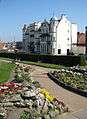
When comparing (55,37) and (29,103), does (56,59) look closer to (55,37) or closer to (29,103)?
(55,37)

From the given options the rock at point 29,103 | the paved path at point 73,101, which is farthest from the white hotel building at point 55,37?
the rock at point 29,103

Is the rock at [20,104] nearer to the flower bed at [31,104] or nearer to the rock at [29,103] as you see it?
the flower bed at [31,104]

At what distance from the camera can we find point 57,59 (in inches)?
1941

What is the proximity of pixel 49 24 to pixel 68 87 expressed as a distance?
6234 centimetres

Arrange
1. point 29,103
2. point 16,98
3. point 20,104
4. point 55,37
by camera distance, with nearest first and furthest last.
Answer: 1. point 20,104
2. point 29,103
3. point 16,98
4. point 55,37

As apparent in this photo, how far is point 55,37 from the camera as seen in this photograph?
81188mm

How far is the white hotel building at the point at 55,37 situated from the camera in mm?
81125

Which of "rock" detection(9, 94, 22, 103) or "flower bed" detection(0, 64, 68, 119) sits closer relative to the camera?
"flower bed" detection(0, 64, 68, 119)

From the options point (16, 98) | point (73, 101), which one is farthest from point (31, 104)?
point (73, 101)

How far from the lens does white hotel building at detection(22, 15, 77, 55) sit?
8112 cm

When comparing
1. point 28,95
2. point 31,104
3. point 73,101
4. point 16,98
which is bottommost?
point 73,101

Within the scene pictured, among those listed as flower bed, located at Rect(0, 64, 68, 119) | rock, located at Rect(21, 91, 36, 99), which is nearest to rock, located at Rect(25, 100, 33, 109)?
flower bed, located at Rect(0, 64, 68, 119)

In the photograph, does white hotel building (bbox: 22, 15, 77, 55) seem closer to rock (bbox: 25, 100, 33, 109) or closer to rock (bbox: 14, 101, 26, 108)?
rock (bbox: 25, 100, 33, 109)

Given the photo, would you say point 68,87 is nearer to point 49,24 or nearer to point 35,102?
point 35,102
